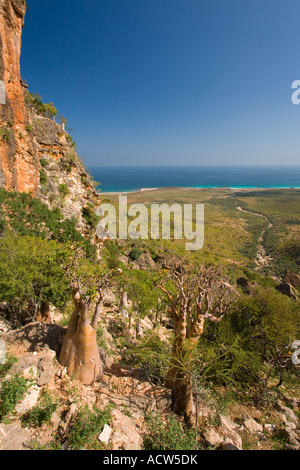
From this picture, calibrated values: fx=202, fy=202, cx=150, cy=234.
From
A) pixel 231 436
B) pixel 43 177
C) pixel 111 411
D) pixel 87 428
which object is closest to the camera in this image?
pixel 87 428

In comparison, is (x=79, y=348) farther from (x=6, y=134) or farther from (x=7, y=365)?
(x=6, y=134)

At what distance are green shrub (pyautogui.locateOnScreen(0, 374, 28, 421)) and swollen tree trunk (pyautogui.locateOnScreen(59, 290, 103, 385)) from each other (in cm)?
141

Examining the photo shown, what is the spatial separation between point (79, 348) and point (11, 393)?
198cm

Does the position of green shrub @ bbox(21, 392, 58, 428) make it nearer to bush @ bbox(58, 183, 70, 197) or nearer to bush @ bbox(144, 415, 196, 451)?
bush @ bbox(144, 415, 196, 451)

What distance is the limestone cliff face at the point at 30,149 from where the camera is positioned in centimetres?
1448

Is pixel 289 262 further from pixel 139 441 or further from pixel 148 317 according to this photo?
pixel 139 441

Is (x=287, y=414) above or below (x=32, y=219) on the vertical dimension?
below

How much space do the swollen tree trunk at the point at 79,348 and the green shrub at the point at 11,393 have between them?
1.41m

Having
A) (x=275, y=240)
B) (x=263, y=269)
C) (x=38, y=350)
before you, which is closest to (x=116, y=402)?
(x=38, y=350)

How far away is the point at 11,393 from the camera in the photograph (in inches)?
213

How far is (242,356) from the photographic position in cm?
895

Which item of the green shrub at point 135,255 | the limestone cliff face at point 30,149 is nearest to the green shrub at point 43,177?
the limestone cliff face at point 30,149

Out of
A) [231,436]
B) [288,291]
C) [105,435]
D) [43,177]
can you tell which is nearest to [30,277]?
[105,435]

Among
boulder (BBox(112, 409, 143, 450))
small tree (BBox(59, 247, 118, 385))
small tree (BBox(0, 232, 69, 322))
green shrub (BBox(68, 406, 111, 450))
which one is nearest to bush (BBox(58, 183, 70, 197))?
small tree (BBox(0, 232, 69, 322))
